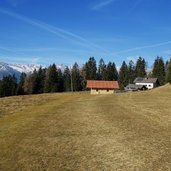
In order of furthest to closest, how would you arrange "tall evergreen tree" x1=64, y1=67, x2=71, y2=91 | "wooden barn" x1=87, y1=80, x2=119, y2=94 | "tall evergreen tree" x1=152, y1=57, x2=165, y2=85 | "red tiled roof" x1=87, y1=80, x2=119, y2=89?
"tall evergreen tree" x1=152, y1=57, x2=165, y2=85
"tall evergreen tree" x1=64, y1=67, x2=71, y2=91
"wooden barn" x1=87, y1=80, x2=119, y2=94
"red tiled roof" x1=87, y1=80, x2=119, y2=89

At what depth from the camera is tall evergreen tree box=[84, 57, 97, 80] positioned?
18700 centimetres

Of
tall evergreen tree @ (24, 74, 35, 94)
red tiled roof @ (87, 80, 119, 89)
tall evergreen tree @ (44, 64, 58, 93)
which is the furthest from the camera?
tall evergreen tree @ (24, 74, 35, 94)

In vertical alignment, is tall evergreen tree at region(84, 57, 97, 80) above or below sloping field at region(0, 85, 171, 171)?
above

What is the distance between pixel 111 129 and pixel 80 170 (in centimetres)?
995

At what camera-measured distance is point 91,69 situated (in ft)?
628

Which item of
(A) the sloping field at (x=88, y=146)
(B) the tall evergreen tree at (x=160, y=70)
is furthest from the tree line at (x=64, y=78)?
(A) the sloping field at (x=88, y=146)

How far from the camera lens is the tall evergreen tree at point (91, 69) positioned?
614ft

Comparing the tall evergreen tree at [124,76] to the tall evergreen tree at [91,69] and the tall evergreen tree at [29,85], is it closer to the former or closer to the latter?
the tall evergreen tree at [91,69]

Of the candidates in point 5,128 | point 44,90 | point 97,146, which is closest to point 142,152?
point 97,146

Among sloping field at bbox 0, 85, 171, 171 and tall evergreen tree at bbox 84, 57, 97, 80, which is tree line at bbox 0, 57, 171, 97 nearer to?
tall evergreen tree at bbox 84, 57, 97, 80

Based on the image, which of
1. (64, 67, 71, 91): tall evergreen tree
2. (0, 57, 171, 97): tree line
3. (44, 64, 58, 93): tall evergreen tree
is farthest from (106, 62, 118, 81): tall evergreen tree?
(44, 64, 58, 93): tall evergreen tree

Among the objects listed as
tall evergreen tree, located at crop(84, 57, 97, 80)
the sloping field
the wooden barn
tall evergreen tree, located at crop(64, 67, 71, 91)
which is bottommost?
the sloping field

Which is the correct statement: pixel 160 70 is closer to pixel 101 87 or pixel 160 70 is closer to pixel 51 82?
pixel 51 82

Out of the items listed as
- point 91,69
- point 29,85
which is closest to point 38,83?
point 29,85
